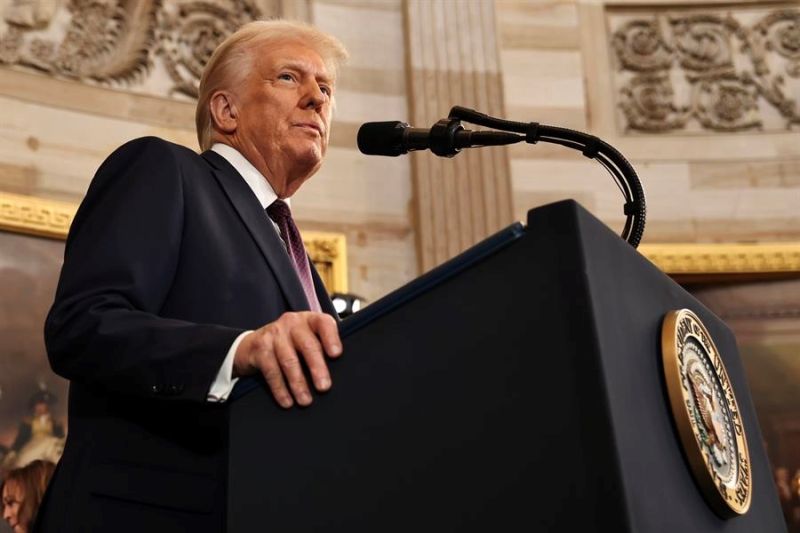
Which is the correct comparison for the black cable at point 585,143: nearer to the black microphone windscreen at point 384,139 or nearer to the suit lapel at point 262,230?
the black microphone windscreen at point 384,139

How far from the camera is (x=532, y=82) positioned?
741cm

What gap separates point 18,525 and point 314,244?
211 cm

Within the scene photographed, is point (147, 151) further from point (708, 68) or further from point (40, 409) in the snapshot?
point (708, 68)

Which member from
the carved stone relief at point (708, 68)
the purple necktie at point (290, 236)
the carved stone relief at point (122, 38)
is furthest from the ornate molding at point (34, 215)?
the carved stone relief at point (708, 68)

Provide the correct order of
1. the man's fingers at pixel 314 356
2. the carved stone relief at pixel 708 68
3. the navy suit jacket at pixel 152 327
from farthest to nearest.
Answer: the carved stone relief at pixel 708 68 → the navy suit jacket at pixel 152 327 → the man's fingers at pixel 314 356

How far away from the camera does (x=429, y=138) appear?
7.80 feet

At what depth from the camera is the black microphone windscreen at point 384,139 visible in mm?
2430

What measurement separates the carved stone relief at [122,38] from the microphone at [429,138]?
3992 mm

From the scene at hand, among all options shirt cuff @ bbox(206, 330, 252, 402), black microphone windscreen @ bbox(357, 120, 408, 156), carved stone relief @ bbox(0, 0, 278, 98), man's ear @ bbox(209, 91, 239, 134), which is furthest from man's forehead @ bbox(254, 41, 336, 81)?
carved stone relief @ bbox(0, 0, 278, 98)

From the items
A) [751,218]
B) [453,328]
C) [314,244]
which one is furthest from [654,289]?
[751,218]

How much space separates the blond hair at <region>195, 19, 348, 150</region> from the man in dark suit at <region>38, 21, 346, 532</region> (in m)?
0.38

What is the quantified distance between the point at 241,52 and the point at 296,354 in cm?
135

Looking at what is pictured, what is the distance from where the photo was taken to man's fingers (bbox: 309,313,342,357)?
67.5 inches

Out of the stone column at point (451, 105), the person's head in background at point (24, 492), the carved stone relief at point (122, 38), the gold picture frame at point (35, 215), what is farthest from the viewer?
the stone column at point (451, 105)
